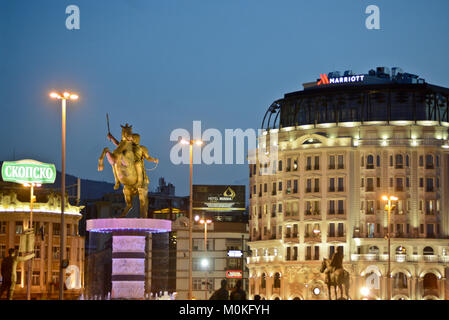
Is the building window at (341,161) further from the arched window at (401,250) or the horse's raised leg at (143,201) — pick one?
the horse's raised leg at (143,201)

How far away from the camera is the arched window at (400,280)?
114 m

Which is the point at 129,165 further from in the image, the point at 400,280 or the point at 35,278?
the point at 400,280

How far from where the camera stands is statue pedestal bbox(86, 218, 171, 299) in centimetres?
4884

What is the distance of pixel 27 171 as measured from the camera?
372ft

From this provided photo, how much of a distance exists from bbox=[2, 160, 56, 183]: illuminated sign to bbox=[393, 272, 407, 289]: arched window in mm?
43047

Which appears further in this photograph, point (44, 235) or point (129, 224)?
point (44, 235)

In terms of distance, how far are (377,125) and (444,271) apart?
65.3 feet

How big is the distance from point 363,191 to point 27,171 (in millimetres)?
41086

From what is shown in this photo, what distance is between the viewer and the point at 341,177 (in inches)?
4690

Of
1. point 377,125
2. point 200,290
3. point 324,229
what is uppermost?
point 377,125

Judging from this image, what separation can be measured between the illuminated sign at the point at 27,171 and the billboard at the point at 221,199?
3881 centimetres

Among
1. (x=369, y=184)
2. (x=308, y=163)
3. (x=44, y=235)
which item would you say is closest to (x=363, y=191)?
(x=369, y=184)
